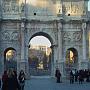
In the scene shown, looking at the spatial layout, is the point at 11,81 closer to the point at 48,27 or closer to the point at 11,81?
the point at 11,81

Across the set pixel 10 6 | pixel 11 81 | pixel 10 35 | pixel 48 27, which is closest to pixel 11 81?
pixel 11 81

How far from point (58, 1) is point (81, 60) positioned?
8.01 metres

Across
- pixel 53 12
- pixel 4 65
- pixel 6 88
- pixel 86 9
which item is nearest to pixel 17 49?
pixel 4 65

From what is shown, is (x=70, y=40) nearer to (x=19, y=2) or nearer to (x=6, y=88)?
(x=19, y=2)

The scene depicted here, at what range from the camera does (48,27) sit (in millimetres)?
50094

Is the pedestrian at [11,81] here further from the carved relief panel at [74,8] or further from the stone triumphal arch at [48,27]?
the carved relief panel at [74,8]

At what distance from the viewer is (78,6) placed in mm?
51062

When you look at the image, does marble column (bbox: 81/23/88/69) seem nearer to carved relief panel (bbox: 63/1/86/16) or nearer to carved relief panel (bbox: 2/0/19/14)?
carved relief panel (bbox: 63/1/86/16)

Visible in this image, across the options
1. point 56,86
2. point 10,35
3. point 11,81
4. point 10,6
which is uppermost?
point 10,6

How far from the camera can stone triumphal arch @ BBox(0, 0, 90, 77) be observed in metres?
49.4

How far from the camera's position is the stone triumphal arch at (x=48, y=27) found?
162 feet

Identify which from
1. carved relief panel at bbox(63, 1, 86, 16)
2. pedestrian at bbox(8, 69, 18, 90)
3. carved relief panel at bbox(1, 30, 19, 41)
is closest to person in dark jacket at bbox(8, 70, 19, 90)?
pedestrian at bbox(8, 69, 18, 90)

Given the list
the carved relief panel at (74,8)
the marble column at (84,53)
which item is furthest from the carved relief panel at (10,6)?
the marble column at (84,53)

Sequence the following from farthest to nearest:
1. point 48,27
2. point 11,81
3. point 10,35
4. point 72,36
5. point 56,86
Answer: point 72,36, point 48,27, point 10,35, point 56,86, point 11,81
